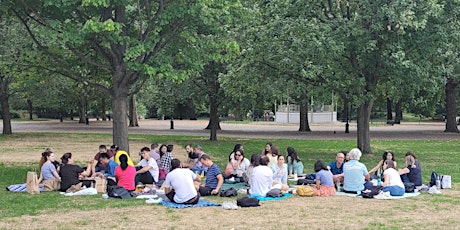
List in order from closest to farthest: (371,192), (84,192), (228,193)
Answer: (371,192) → (228,193) → (84,192)

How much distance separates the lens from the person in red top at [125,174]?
13336mm

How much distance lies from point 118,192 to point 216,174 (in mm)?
2342

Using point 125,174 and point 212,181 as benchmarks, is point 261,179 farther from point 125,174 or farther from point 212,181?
point 125,174

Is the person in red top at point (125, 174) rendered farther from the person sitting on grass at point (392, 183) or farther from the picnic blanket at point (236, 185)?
the person sitting on grass at point (392, 183)

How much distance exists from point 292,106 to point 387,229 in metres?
53.1

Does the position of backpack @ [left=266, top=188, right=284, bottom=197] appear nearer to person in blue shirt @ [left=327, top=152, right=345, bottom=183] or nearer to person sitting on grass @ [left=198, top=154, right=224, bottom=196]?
person sitting on grass @ [left=198, top=154, right=224, bottom=196]

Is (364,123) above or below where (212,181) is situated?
above

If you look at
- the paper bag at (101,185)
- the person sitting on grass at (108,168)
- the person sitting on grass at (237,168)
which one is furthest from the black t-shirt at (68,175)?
the person sitting on grass at (237,168)

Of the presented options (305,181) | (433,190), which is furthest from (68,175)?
(433,190)

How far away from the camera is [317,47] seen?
65.4ft

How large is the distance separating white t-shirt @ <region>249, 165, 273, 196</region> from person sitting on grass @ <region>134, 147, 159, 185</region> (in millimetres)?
3149

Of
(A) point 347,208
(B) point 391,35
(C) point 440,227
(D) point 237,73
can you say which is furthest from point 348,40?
(C) point 440,227

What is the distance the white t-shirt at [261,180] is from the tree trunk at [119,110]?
23.4ft

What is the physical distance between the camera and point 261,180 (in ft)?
42.0
